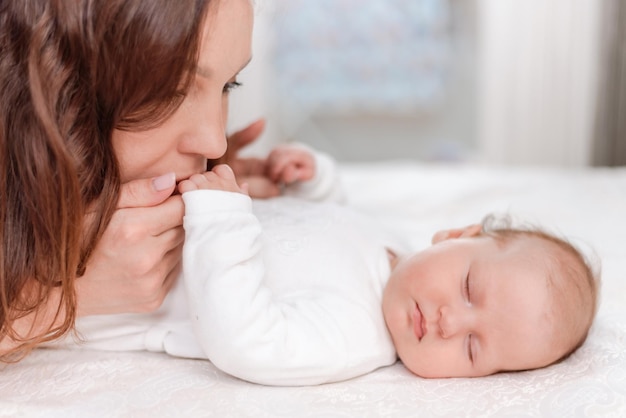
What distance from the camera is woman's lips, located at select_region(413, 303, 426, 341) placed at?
1116 millimetres

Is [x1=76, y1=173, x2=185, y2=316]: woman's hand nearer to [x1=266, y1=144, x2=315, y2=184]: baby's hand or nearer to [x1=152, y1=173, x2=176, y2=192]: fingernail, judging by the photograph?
[x1=152, y1=173, x2=176, y2=192]: fingernail

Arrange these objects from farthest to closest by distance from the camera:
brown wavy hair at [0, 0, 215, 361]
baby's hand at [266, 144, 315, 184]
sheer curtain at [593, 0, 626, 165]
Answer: sheer curtain at [593, 0, 626, 165] → baby's hand at [266, 144, 315, 184] → brown wavy hair at [0, 0, 215, 361]

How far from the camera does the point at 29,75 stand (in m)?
0.84

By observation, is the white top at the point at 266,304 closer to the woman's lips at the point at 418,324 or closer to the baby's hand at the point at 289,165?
the woman's lips at the point at 418,324

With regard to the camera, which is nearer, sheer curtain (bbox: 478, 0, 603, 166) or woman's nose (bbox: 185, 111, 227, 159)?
woman's nose (bbox: 185, 111, 227, 159)

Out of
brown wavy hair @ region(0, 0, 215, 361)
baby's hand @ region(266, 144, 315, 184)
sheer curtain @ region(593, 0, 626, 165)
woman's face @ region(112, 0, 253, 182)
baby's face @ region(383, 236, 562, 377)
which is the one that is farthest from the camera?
sheer curtain @ region(593, 0, 626, 165)

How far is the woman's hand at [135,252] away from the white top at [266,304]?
0.11 feet

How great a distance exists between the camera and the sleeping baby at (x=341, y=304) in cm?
101

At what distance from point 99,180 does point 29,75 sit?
167 mm

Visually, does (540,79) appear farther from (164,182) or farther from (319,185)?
(164,182)

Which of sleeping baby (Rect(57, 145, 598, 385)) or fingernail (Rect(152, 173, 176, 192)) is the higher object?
fingernail (Rect(152, 173, 176, 192))

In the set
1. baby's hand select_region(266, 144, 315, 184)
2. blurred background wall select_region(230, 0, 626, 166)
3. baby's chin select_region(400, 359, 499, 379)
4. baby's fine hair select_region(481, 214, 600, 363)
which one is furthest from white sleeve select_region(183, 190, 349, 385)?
blurred background wall select_region(230, 0, 626, 166)

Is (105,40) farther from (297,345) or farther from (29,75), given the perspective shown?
(297,345)

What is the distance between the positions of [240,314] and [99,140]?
0.29 metres
